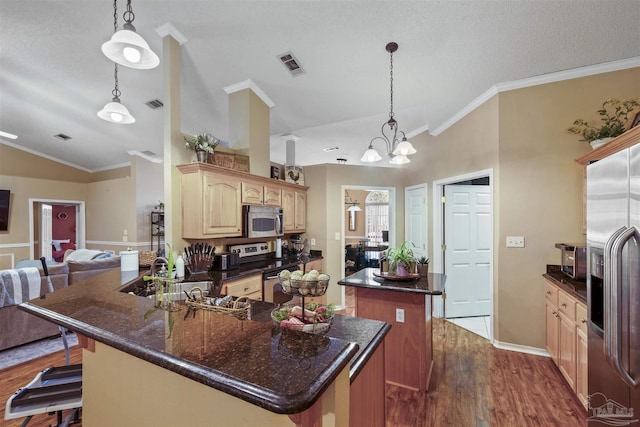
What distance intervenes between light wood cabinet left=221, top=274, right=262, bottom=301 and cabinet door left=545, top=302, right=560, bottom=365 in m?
2.86

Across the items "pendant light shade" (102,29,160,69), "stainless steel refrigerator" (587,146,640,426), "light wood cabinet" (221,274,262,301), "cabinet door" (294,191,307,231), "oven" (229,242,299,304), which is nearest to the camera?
"stainless steel refrigerator" (587,146,640,426)

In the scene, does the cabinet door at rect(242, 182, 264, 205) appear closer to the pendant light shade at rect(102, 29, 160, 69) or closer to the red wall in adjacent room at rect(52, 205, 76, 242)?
the pendant light shade at rect(102, 29, 160, 69)

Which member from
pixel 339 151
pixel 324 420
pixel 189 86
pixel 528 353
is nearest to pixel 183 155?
pixel 189 86

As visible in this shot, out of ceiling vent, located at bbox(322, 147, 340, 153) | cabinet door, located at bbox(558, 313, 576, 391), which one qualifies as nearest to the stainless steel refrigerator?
cabinet door, located at bbox(558, 313, 576, 391)

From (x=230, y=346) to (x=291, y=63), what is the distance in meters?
3.08

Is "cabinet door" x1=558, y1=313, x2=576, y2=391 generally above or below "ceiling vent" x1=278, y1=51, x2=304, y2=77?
below

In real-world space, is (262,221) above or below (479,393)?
above

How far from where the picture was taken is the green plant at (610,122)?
2.39 metres

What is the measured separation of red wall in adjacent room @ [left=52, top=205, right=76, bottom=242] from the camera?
26.2ft

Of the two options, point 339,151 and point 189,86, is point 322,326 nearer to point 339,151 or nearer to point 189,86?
point 189,86

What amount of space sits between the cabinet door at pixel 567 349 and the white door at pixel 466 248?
1.60 m

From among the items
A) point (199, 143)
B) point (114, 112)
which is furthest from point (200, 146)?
point (114, 112)

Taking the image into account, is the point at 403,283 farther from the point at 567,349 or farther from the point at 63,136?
the point at 63,136

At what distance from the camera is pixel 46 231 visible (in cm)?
722
